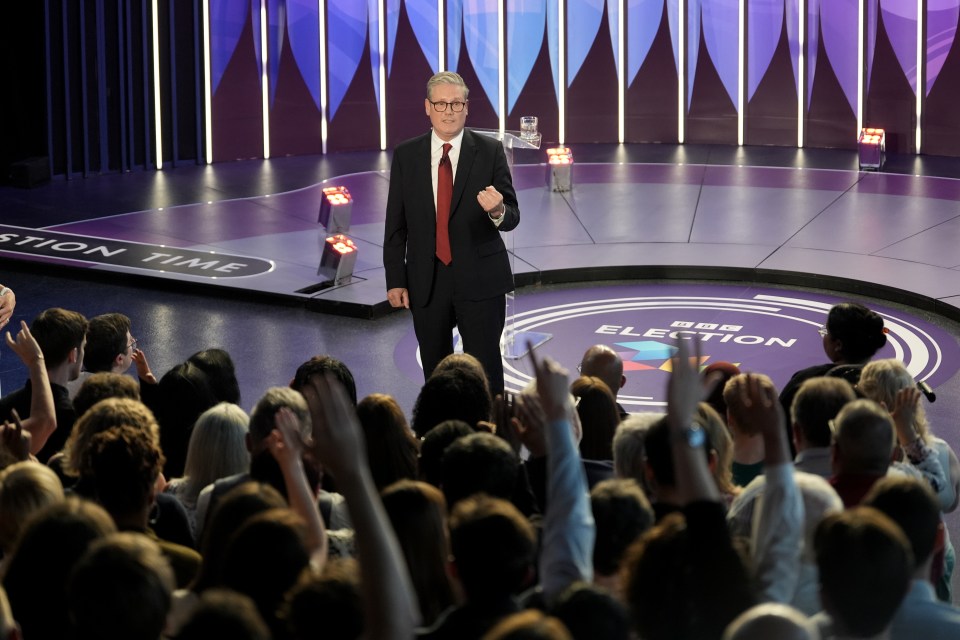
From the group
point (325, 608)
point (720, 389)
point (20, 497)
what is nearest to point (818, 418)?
point (720, 389)

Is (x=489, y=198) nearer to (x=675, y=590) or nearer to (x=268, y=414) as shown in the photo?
(x=268, y=414)

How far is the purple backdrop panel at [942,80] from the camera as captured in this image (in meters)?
12.3

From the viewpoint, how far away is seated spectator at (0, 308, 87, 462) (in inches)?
165

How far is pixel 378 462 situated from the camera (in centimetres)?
362

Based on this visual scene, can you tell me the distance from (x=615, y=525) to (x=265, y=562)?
74cm

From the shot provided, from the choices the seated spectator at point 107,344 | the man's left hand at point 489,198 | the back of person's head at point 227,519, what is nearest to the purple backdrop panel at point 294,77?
the man's left hand at point 489,198

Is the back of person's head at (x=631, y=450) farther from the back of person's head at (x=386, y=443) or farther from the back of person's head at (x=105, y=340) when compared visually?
the back of person's head at (x=105, y=340)

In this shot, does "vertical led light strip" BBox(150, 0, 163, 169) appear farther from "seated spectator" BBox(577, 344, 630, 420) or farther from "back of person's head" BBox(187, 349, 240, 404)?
"seated spectator" BBox(577, 344, 630, 420)

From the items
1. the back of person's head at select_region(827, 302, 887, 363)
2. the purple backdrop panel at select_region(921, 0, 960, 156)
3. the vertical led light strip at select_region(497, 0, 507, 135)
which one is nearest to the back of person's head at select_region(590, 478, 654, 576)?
the back of person's head at select_region(827, 302, 887, 363)

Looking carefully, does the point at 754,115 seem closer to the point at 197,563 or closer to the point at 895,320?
the point at 895,320

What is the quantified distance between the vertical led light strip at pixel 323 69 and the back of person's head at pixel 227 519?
1103 cm

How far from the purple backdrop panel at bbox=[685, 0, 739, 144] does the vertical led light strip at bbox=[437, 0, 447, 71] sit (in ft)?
7.67

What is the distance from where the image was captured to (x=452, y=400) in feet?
13.4

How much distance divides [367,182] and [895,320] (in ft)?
17.5
